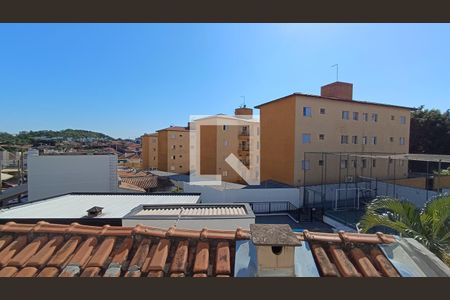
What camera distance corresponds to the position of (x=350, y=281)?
1895mm

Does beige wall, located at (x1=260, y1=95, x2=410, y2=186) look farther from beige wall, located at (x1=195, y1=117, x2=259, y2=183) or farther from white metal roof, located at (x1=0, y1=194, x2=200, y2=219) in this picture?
white metal roof, located at (x1=0, y1=194, x2=200, y2=219)

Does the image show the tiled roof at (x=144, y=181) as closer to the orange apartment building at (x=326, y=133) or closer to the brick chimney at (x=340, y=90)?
the orange apartment building at (x=326, y=133)

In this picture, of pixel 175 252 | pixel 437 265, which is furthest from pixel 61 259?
pixel 437 265

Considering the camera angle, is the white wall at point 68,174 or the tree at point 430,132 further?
the tree at point 430,132

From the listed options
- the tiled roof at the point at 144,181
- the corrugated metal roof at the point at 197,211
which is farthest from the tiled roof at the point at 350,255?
the tiled roof at the point at 144,181

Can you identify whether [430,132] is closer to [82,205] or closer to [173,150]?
[173,150]

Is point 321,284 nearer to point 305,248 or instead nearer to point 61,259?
point 305,248

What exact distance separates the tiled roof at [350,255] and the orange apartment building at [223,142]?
83.2 feet

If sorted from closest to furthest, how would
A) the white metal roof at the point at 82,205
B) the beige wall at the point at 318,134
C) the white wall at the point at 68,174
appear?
1. the white metal roof at the point at 82,205
2. the white wall at the point at 68,174
3. the beige wall at the point at 318,134

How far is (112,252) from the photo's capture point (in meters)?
3.13

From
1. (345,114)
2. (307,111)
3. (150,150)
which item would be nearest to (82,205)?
(307,111)

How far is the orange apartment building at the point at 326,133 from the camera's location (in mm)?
19516

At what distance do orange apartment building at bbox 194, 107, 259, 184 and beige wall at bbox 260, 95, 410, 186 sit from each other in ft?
21.1

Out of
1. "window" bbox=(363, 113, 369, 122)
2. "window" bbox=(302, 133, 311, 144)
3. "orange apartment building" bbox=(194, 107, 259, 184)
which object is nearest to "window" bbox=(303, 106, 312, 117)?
"window" bbox=(302, 133, 311, 144)
